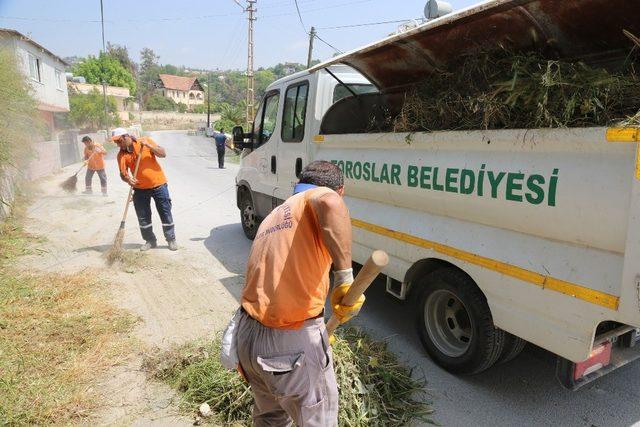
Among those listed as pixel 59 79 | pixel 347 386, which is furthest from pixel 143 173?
pixel 59 79

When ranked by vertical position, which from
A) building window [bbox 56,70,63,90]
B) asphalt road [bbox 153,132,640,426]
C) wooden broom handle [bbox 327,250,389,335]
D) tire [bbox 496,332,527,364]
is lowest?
asphalt road [bbox 153,132,640,426]

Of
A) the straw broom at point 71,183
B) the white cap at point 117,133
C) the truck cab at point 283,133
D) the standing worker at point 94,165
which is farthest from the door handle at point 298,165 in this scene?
the straw broom at point 71,183

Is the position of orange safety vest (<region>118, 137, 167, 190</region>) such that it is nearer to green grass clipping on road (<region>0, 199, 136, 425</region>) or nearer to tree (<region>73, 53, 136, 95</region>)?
green grass clipping on road (<region>0, 199, 136, 425</region>)

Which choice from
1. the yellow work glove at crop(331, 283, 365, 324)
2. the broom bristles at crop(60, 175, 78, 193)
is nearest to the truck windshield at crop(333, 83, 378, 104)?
the yellow work glove at crop(331, 283, 365, 324)

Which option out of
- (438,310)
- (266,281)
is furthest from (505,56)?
(266,281)

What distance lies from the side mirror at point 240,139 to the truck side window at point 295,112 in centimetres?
108

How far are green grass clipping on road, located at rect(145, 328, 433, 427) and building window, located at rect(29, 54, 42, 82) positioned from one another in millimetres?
29581

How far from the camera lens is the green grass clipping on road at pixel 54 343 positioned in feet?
9.00

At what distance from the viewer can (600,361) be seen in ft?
8.30

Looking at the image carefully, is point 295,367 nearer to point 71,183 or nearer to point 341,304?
point 341,304

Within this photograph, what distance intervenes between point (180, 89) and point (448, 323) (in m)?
114

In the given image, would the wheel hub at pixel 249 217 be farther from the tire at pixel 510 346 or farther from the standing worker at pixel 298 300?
the standing worker at pixel 298 300

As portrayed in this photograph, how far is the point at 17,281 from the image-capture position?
4785 millimetres

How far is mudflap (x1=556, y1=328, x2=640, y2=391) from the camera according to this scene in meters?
2.47
